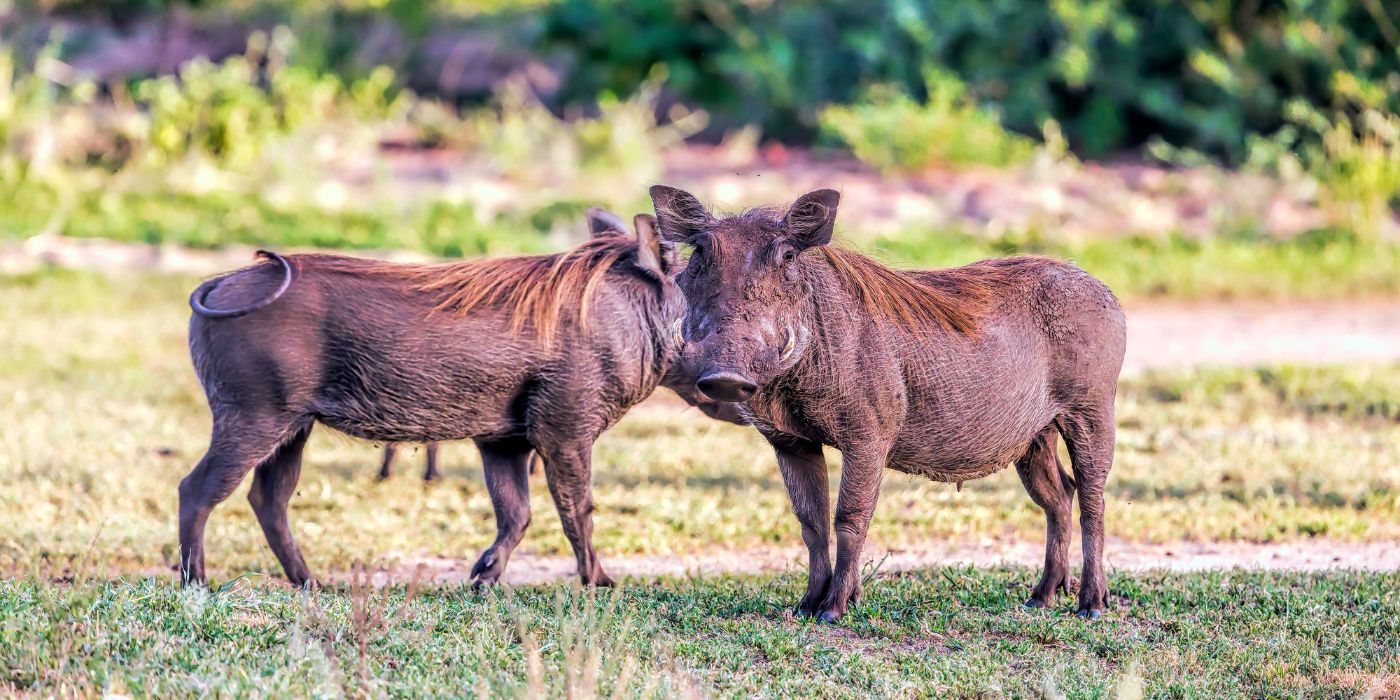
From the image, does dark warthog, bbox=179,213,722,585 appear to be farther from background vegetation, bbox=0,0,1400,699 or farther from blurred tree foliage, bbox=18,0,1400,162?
blurred tree foliage, bbox=18,0,1400,162

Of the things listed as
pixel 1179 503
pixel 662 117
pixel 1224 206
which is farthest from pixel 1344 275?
pixel 662 117

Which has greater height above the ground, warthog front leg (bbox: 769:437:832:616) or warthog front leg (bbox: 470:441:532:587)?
warthog front leg (bbox: 769:437:832:616)

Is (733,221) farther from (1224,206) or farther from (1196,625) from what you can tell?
(1224,206)

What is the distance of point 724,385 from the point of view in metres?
4.82

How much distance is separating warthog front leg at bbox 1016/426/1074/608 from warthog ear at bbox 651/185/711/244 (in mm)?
1518

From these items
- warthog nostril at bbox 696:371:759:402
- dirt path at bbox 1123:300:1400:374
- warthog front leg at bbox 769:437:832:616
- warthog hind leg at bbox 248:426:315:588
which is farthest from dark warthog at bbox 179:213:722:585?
dirt path at bbox 1123:300:1400:374

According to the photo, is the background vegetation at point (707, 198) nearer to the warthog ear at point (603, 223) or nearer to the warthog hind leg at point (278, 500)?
the warthog hind leg at point (278, 500)

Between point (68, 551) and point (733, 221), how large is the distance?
10.3 ft

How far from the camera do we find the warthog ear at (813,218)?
16.7 feet

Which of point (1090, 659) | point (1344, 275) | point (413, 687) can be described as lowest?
point (413, 687)

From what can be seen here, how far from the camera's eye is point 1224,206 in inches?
541

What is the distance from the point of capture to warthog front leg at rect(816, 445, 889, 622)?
5.34 metres

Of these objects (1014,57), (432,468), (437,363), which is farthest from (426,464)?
(1014,57)

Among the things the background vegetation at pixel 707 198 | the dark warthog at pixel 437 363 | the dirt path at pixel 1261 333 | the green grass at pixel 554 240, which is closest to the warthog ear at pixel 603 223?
the dark warthog at pixel 437 363
